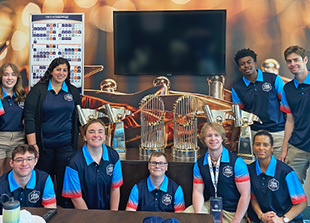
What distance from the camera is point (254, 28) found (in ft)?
10.6

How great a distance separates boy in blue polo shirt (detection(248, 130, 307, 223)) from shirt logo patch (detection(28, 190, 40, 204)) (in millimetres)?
1482

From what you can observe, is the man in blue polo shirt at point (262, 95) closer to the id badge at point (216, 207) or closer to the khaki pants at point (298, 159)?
the khaki pants at point (298, 159)

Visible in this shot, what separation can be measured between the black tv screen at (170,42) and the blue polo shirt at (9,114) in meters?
0.98

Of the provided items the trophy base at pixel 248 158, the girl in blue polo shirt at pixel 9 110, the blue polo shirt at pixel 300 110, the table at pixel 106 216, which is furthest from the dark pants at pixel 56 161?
the blue polo shirt at pixel 300 110

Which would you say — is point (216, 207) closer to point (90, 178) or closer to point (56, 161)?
point (90, 178)

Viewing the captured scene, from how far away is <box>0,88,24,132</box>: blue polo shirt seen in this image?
113 inches

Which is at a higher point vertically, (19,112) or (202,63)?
(202,63)

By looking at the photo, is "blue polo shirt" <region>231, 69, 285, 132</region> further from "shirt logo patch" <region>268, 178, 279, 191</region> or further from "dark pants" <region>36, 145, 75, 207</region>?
"dark pants" <region>36, 145, 75, 207</region>

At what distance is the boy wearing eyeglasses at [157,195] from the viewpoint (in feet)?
7.95

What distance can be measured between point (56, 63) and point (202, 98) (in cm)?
139

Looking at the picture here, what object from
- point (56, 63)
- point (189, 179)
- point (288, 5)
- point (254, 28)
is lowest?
point (189, 179)

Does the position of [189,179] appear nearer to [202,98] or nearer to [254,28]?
[202,98]

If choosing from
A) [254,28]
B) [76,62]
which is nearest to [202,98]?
[254,28]

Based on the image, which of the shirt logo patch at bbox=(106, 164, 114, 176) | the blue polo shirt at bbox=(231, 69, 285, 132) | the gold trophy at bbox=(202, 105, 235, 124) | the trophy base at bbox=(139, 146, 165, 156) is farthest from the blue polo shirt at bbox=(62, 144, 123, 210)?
the blue polo shirt at bbox=(231, 69, 285, 132)
